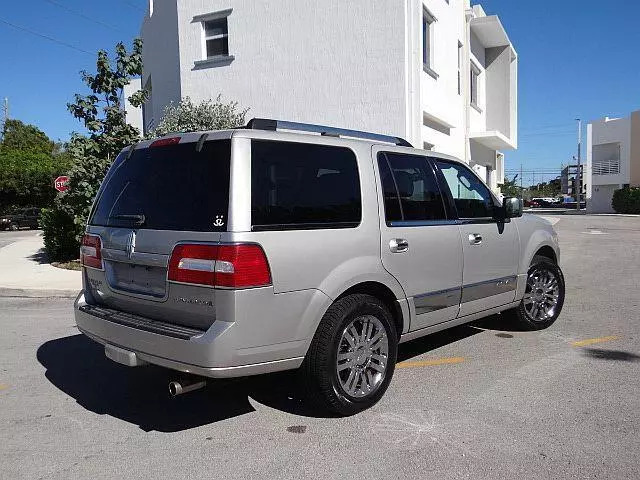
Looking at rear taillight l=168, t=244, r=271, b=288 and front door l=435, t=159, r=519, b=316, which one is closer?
rear taillight l=168, t=244, r=271, b=288

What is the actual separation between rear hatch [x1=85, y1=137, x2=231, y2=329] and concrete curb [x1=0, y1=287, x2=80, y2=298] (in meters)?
6.27

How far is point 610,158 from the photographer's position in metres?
51.9

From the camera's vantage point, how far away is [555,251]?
265 inches

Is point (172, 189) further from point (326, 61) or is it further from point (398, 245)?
point (326, 61)

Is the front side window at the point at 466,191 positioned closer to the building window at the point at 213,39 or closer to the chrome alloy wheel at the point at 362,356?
the chrome alloy wheel at the point at 362,356

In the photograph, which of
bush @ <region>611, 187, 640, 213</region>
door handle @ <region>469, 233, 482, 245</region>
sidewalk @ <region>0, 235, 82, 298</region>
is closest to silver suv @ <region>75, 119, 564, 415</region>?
door handle @ <region>469, 233, 482, 245</region>

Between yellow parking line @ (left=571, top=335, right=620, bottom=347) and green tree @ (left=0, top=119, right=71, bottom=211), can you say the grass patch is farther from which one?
green tree @ (left=0, top=119, right=71, bottom=211)

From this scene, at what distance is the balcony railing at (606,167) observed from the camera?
164ft

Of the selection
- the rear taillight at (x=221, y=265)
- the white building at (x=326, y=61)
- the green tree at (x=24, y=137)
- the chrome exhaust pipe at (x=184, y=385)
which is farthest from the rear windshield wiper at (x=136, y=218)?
the green tree at (x=24, y=137)

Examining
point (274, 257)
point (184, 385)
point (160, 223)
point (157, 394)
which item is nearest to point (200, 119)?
point (157, 394)

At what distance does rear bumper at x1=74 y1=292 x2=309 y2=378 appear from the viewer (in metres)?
3.47

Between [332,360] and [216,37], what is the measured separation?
13865 millimetres

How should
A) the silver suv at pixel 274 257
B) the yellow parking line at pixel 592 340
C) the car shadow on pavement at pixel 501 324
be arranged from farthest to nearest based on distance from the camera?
the car shadow on pavement at pixel 501 324 → the yellow parking line at pixel 592 340 → the silver suv at pixel 274 257

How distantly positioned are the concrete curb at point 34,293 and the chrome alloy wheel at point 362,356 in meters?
7.30
